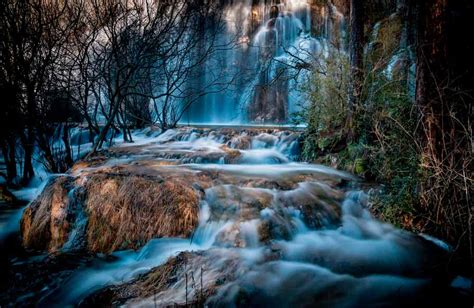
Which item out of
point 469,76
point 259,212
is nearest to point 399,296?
point 259,212

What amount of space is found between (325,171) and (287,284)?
356cm

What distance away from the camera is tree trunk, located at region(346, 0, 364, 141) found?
20.7ft

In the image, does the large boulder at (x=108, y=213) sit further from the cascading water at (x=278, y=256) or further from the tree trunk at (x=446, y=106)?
the tree trunk at (x=446, y=106)

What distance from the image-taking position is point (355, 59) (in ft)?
21.4

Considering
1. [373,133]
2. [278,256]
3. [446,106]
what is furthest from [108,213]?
[373,133]

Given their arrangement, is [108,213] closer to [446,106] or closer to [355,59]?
[446,106]

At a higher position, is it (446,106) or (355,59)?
(355,59)

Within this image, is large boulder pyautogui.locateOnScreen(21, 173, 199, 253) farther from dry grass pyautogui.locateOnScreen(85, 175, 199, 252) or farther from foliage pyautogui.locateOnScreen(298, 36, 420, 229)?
foliage pyautogui.locateOnScreen(298, 36, 420, 229)

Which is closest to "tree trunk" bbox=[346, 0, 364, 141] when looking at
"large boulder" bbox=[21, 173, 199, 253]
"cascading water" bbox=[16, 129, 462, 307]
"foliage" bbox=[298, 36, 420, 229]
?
"foliage" bbox=[298, 36, 420, 229]

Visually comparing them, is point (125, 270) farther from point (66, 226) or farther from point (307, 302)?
point (307, 302)

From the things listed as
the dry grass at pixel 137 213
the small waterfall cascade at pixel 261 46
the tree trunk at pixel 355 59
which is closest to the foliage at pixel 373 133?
the tree trunk at pixel 355 59

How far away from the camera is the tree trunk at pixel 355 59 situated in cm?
630

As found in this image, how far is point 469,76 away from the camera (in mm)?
3346

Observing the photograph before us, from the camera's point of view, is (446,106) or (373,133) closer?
(446,106)
